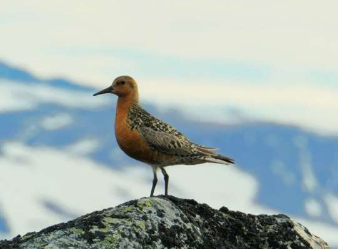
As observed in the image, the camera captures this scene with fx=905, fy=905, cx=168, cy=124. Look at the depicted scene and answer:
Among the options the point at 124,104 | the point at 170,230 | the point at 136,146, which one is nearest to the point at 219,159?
the point at 136,146

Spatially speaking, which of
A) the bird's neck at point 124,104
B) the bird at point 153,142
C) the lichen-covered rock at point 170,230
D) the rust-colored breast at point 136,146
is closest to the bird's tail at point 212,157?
the bird at point 153,142

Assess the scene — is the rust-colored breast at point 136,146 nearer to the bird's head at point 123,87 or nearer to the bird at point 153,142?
the bird at point 153,142

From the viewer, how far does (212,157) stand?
14547 millimetres

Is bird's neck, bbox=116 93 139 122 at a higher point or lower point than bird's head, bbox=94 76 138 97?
lower

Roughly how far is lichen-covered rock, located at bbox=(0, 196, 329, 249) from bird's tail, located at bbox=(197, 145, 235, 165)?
3.65m

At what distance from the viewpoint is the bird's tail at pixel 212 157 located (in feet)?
47.1

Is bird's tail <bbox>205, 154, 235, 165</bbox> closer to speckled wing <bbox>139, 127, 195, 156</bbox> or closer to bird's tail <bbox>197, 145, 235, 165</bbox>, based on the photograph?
bird's tail <bbox>197, 145, 235, 165</bbox>

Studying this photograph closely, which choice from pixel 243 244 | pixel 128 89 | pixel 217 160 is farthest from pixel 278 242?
pixel 128 89

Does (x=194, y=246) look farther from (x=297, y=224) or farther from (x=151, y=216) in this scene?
(x=297, y=224)

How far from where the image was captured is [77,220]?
29.8 feet

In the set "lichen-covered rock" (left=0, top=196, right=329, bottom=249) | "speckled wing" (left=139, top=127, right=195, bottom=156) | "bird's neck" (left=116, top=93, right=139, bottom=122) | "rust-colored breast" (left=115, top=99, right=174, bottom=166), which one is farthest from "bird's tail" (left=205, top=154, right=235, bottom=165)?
"lichen-covered rock" (left=0, top=196, right=329, bottom=249)

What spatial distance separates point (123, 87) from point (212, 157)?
6.60 ft

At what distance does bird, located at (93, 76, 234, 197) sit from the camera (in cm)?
1419

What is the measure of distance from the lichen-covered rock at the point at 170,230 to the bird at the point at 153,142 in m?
3.65
